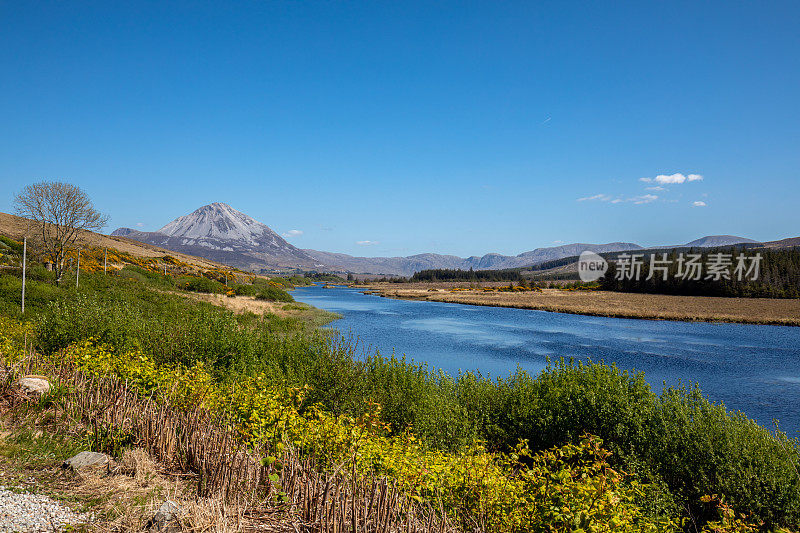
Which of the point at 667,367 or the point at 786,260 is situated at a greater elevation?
the point at 786,260

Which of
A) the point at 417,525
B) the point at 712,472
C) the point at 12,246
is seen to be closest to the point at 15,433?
the point at 417,525

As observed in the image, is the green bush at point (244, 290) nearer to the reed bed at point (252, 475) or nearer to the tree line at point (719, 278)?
the reed bed at point (252, 475)

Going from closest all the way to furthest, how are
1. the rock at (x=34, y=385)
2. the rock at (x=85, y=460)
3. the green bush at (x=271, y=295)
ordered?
the rock at (x=85, y=460), the rock at (x=34, y=385), the green bush at (x=271, y=295)

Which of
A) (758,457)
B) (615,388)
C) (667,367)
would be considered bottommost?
(667,367)

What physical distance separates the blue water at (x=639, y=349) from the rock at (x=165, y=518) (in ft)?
31.9

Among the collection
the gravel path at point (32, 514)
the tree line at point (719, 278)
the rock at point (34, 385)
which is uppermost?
the tree line at point (719, 278)

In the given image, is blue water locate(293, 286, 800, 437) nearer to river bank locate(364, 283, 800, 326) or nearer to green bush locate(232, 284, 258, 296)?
river bank locate(364, 283, 800, 326)

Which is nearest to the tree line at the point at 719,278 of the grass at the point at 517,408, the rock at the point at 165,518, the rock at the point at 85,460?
the grass at the point at 517,408

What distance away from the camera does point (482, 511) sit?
592 centimetres

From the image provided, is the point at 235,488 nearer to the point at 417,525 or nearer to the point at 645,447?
the point at 417,525

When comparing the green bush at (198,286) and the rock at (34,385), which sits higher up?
the rock at (34,385)

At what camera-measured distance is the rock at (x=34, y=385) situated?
349 inches

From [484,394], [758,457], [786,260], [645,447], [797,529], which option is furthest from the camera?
[786,260]

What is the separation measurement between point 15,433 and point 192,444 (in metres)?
3.52
